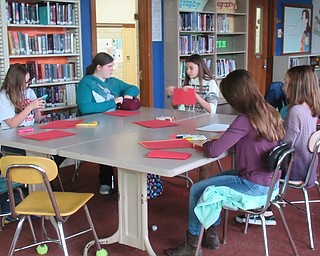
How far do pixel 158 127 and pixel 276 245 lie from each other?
1.08 metres

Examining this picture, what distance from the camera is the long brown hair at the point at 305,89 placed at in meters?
2.93

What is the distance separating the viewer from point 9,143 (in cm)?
274

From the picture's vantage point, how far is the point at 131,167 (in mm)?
2215

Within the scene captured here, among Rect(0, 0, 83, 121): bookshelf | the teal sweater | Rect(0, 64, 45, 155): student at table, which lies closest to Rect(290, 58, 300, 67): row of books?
Rect(0, 0, 83, 121): bookshelf

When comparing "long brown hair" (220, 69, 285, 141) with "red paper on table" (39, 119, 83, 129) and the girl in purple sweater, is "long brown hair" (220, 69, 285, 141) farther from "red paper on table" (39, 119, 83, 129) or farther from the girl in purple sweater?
"red paper on table" (39, 119, 83, 129)

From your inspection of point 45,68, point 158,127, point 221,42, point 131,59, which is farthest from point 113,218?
point 131,59

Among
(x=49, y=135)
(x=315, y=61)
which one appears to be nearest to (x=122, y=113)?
(x=49, y=135)

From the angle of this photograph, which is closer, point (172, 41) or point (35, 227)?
point (35, 227)

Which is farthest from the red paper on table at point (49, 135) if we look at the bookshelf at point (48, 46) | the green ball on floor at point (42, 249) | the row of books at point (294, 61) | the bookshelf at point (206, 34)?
the row of books at point (294, 61)

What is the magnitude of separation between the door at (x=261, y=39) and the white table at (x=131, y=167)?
5.27 meters

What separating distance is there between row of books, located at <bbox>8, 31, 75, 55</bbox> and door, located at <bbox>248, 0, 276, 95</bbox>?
12.2 ft

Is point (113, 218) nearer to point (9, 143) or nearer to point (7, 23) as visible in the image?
point (9, 143)

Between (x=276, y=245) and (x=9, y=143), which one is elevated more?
(x=9, y=143)

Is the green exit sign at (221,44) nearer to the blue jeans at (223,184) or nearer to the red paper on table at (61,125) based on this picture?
the red paper on table at (61,125)
